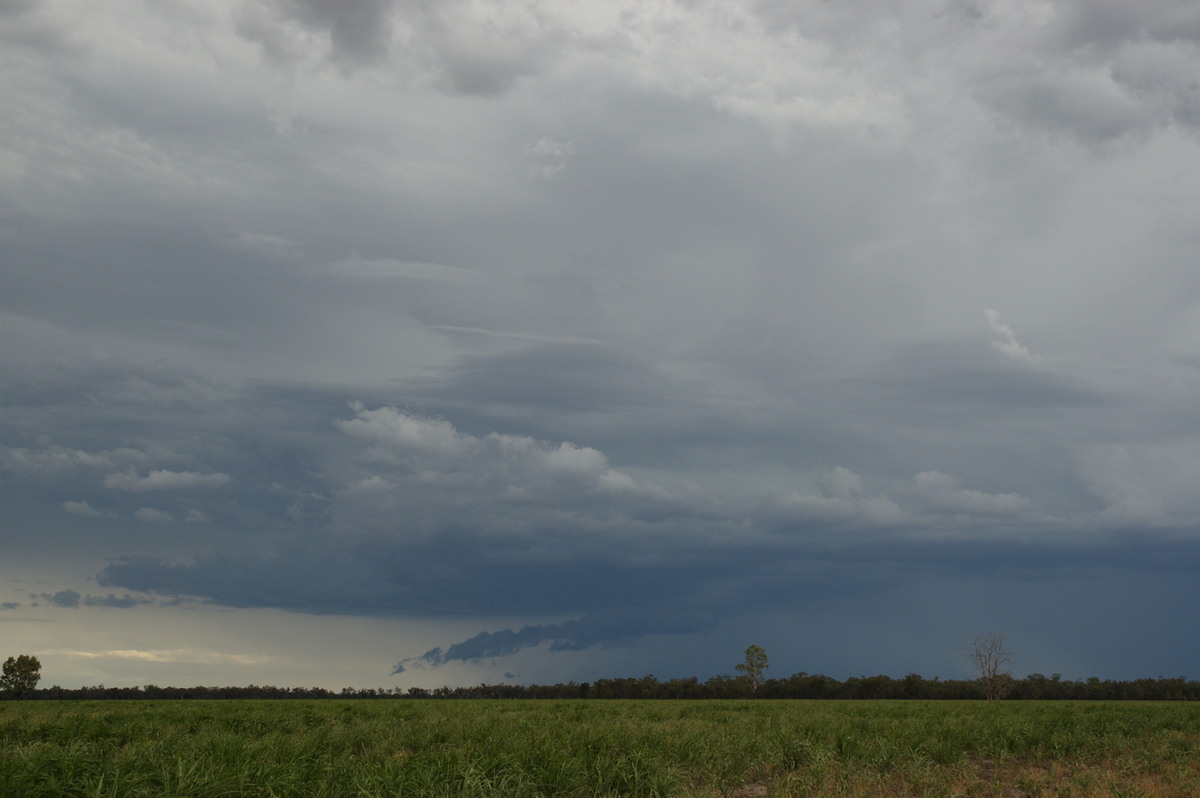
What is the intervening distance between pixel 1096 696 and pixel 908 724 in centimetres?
12209

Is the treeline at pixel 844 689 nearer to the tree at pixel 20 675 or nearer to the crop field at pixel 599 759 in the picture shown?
the tree at pixel 20 675

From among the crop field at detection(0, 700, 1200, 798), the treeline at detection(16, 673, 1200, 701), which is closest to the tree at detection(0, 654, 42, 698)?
the treeline at detection(16, 673, 1200, 701)

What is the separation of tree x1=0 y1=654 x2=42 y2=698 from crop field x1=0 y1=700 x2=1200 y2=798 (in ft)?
332

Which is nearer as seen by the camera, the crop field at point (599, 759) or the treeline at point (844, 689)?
the crop field at point (599, 759)

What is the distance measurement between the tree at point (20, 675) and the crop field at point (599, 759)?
10126cm

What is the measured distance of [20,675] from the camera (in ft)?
Result: 328

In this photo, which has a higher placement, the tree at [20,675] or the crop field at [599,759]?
the crop field at [599,759]

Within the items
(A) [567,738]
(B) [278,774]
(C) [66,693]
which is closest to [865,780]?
(A) [567,738]

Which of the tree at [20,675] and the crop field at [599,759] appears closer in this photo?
the crop field at [599,759]

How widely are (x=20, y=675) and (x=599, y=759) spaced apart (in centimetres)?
12152

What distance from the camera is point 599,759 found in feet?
43.6

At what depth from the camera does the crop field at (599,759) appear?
1044 centimetres

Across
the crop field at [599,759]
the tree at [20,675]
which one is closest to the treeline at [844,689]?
the tree at [20,675]

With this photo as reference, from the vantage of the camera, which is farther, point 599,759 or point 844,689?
point 844,689
